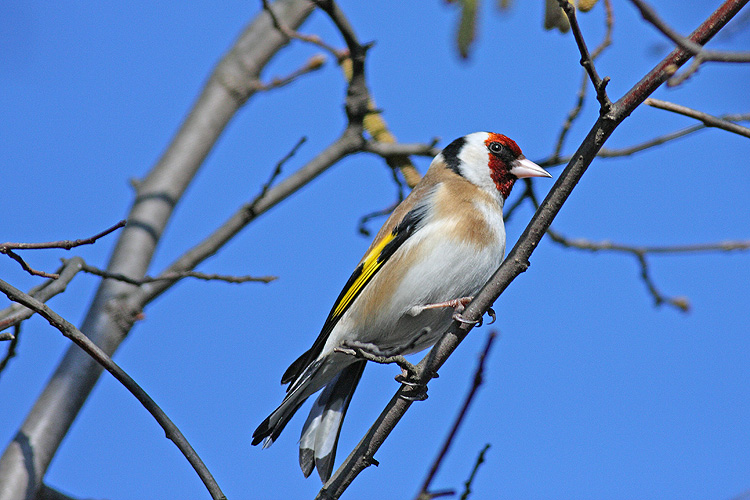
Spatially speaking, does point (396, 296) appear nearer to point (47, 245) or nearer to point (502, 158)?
point (502, 158)

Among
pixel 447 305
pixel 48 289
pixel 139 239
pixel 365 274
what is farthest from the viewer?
pixel 139 239

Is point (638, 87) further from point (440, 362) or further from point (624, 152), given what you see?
point (624, 152)

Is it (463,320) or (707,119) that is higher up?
(707,119)

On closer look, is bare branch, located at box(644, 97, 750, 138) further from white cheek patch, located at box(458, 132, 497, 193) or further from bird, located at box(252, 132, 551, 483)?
white cheek patch, located at box(458, 132, 497, 193)

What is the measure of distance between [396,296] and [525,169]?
1.25 meters

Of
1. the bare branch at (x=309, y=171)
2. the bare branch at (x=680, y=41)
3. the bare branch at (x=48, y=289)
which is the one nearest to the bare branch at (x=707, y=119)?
the bare branch at (x=680, y=41)

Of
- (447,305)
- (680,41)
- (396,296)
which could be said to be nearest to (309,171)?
(396,296)

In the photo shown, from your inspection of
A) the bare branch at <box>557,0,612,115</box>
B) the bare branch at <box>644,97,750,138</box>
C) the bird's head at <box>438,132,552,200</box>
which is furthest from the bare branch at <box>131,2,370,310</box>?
the bare branch at <box>644,97,750,138</box>

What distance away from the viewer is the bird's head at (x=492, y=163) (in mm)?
4443

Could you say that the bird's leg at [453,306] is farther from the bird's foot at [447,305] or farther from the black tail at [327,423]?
the black tail at [327,423]

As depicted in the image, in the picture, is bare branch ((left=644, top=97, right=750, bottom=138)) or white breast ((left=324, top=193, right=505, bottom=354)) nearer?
bare branch ((left=644, top=97, right=750, bottom=138))

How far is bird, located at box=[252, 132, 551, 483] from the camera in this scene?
12.0 ft

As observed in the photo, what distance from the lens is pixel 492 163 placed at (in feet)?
15.0

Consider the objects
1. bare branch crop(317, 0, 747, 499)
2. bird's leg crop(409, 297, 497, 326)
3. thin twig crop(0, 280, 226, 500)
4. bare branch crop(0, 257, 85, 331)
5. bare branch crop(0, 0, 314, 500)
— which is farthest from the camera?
bare branch crop(0, 0, 314, 500)
